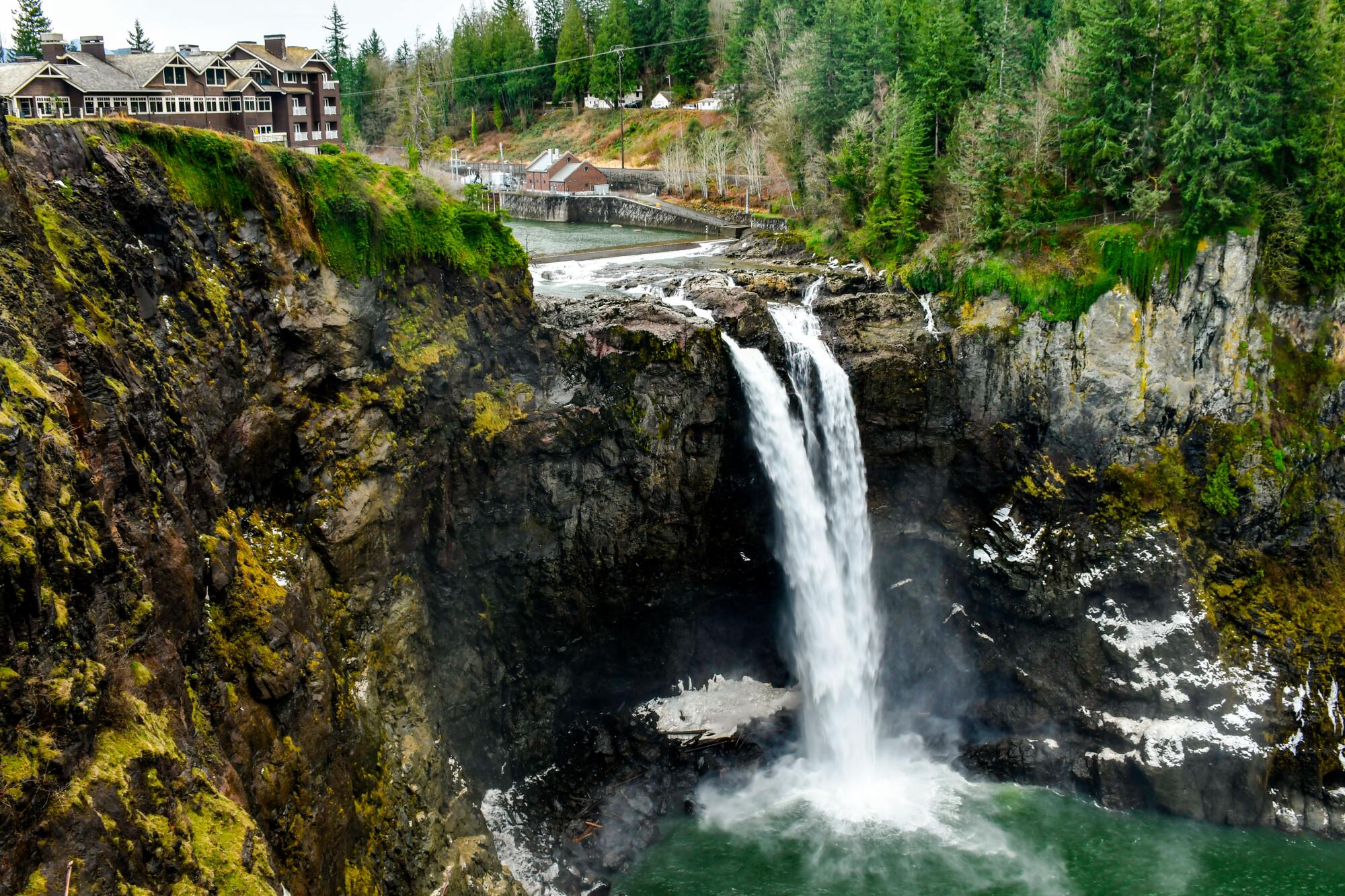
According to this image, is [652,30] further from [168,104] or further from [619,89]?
[168,104]

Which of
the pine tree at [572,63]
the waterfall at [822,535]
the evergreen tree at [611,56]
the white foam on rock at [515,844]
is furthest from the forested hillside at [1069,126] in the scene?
the pine tree at [572,63]

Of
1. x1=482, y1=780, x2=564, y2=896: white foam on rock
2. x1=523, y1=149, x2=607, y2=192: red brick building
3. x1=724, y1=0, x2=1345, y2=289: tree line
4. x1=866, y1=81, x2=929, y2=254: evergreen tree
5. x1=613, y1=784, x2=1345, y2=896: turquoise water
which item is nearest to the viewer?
→ x1=482, y1=780, x2=564, y2=896: white foam on rock

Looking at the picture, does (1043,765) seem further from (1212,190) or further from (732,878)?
(1212,190)

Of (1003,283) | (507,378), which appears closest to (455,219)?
(507,378)

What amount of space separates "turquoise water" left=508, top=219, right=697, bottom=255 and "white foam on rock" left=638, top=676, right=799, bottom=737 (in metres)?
25.5

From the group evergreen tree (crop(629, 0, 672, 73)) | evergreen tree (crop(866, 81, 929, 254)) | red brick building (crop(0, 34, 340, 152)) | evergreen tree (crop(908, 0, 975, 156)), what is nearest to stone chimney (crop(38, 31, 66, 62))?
red brick building (crop(0, 34, 340, 152))

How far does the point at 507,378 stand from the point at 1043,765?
745 inches

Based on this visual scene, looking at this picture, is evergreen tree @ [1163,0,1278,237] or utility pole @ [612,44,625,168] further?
utility pole @ [612,44,625,168]

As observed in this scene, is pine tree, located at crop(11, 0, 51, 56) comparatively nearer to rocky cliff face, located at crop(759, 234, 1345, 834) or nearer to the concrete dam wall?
the concrete dam wall

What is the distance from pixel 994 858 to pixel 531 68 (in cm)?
9793

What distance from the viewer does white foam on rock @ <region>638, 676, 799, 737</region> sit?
29062 millimetres

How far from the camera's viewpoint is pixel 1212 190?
96.9 feet

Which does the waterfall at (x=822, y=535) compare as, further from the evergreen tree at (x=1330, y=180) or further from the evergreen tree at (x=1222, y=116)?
the evergreen tree at (x=1330, y=180)

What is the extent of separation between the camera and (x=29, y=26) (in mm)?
50219
